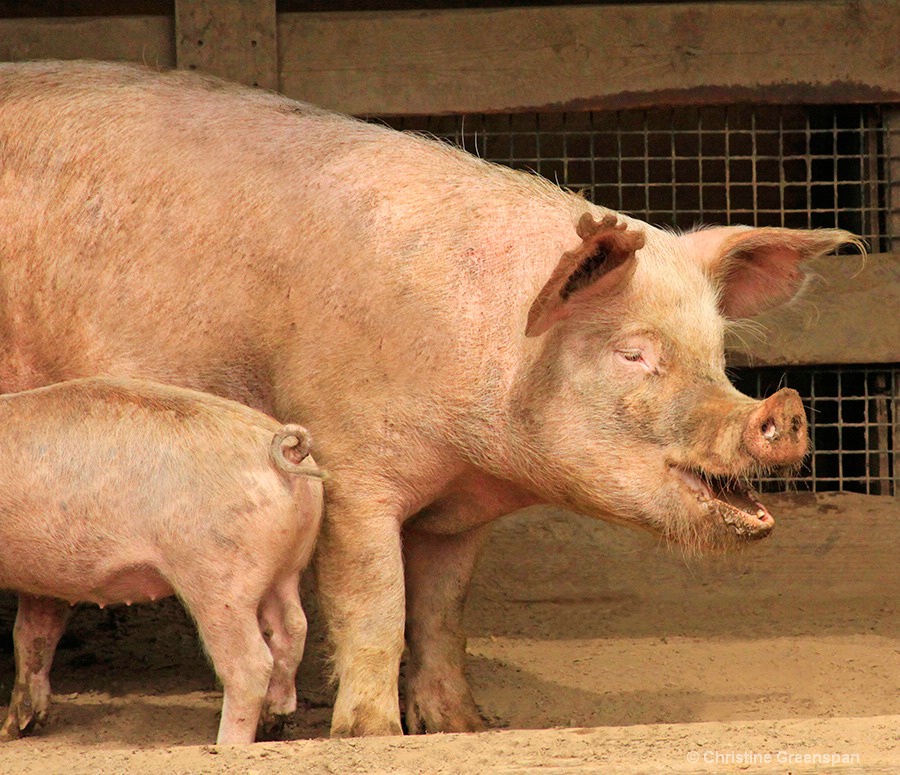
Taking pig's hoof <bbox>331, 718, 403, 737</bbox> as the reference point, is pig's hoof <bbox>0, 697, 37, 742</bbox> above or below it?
below

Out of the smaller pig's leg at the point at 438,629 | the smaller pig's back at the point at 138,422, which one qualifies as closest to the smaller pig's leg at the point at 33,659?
the smaller pig's back at the point at 138,422

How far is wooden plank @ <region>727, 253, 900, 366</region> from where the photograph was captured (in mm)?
6109

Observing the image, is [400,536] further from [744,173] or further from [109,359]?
[744,173]

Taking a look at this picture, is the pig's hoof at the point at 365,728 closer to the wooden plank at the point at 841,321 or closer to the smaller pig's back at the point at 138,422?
the smaller pig's back at the point at 138,422

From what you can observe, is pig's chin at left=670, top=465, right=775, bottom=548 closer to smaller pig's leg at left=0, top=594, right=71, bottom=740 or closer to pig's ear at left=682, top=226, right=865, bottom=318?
pig's ear at left=682, top=226, right=865, bottom=318

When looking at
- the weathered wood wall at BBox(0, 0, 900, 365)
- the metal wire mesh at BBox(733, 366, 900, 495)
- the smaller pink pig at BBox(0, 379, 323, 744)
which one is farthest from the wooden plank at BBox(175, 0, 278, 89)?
the metal wire mesh at BBox(733, 366, 900, 495)

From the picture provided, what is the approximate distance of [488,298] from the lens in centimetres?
462

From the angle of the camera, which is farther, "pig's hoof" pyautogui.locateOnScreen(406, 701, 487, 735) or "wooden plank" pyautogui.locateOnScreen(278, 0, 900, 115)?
"wooden plank" pyautogui.locateOnScreen(278, 0, 900, 115)

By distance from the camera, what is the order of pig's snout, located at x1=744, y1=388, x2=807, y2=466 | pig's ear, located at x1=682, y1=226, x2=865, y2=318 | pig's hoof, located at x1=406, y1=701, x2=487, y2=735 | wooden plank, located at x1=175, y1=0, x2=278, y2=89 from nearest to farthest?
pig's snout, located at x1=744, y1=388, x2=807, y2=466 < pig's ear, located at x1=682, y1=226, x2=865, y2=318 < pig's hoof, located at x1=406, y1=701, x2=487, y2=735 < wooden plank, located at x1=175, y1=0, x2=278, y2=89

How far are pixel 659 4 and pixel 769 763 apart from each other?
357 centimetres

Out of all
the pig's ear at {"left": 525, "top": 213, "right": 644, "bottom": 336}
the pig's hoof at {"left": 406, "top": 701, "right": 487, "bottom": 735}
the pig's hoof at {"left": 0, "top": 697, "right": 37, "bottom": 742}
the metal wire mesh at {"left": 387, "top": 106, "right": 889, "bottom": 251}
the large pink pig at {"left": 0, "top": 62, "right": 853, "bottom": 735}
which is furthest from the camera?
the metal wire mesh at {"left": 387, "top": 106, "right": 889, "bottom": 251}

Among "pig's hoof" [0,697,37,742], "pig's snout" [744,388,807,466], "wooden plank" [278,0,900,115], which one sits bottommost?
"pig's hoof" [0,697,37,742]

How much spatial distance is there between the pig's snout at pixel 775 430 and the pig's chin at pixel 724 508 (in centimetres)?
21

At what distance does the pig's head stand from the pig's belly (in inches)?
44.6
